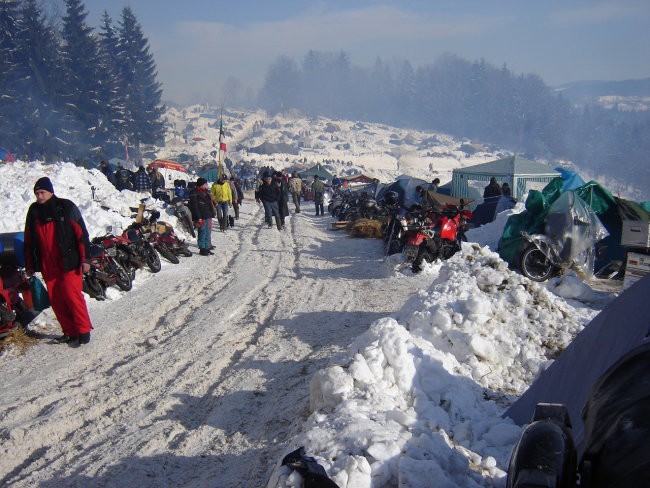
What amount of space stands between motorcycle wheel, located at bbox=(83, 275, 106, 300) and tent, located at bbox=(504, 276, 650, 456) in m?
6.20

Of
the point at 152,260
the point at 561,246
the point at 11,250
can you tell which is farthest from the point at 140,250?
the point at 561,246

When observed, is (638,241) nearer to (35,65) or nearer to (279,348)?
(279,348)

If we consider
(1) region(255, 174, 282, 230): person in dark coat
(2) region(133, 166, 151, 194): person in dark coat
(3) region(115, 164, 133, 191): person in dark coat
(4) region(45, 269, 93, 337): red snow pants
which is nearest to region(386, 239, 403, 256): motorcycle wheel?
(1) region(255, 174, 282, 230): person in dark coat

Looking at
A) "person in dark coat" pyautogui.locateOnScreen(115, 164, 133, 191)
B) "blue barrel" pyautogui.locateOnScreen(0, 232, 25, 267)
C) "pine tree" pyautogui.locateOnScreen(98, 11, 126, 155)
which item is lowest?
"person in dark coat" pyautogui.locateOnScreen(115, 164, 133, 191)

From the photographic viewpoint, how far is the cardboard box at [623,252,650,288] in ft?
24.0

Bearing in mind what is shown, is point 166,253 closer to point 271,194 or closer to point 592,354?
point 271,194

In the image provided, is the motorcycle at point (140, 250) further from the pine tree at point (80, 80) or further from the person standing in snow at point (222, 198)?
the pine tree at point (80, 80)

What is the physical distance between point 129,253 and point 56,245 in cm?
364

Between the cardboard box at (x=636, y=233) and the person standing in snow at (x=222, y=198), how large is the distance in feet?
34.8

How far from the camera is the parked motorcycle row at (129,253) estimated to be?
7.83 m

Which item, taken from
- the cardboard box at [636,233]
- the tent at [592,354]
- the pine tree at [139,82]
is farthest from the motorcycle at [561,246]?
the pine tree at [139,82]

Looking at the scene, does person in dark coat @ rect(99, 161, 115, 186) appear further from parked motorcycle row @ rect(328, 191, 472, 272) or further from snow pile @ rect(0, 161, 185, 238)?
parked motorcycle row @ rect(328, 191, 472, 272)

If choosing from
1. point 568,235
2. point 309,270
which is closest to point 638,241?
point 568,235

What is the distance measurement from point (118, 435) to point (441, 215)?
7909 millimetres
